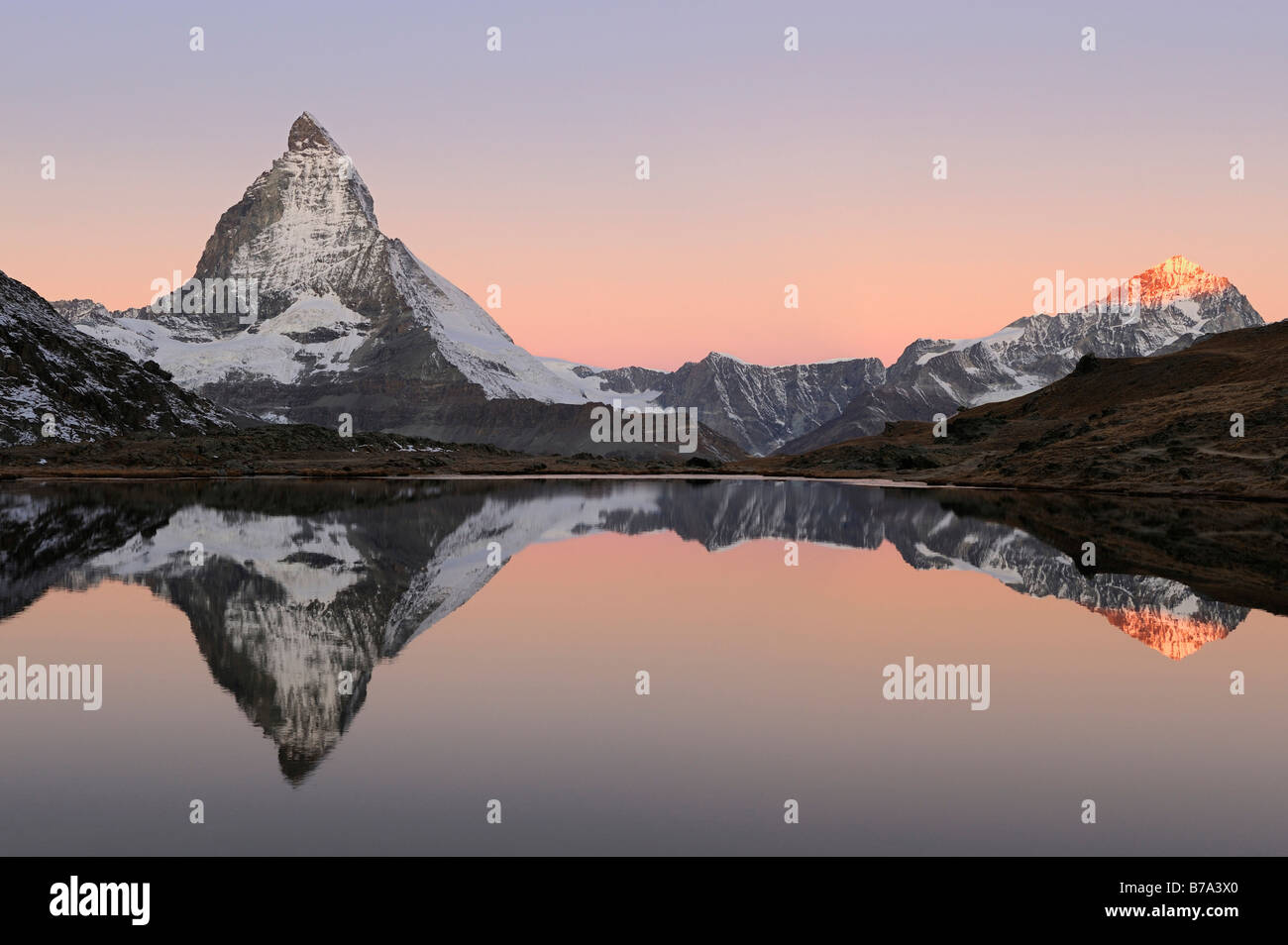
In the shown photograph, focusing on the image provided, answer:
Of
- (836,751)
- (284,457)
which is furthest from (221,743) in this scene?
(284,457)

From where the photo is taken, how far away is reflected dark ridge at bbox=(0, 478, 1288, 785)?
73.6ft

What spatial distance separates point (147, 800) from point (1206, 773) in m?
14.2

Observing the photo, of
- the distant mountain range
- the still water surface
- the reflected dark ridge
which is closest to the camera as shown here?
the still water surface

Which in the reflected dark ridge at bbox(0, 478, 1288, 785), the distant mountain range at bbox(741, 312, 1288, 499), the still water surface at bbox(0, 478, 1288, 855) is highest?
the distant mountain range at bbox(741, 312, 1288, 499)

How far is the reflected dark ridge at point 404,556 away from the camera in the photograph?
22438 mm

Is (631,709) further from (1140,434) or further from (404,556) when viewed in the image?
(1140,434)

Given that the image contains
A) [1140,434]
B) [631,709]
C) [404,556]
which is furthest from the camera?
[1140,434]

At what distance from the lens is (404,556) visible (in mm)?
42844

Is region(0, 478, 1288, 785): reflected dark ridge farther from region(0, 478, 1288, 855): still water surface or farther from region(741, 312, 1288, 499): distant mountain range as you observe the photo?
region(741, 312, 1288, 499): distant mountain range

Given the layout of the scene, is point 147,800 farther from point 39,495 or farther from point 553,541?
point 39,495

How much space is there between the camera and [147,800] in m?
13.2

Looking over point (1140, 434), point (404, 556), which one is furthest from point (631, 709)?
point (1140, 434)

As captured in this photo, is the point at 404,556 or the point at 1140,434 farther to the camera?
the point at 1140,434

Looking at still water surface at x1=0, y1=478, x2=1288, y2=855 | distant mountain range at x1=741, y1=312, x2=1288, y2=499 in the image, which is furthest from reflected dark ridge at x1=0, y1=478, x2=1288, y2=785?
distant mountain range at x1=741, y1=312, x2=1288, y2=499
